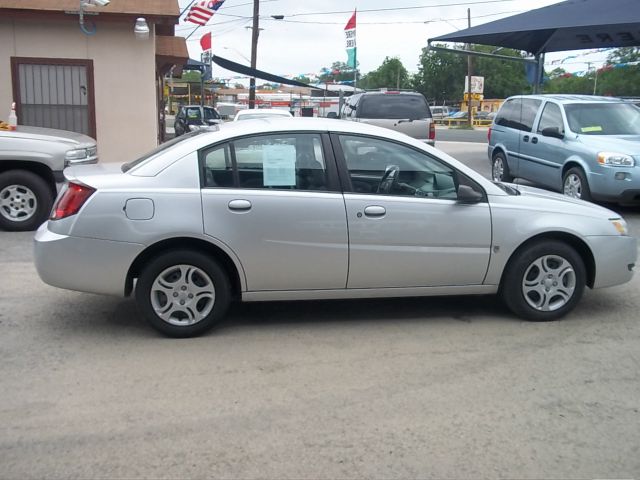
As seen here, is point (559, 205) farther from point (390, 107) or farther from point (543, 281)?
point (390, 107)

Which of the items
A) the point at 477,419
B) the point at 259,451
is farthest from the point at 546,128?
the point at 259,451

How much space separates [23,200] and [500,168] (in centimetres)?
878

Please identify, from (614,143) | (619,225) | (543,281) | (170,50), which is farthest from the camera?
(170,50)

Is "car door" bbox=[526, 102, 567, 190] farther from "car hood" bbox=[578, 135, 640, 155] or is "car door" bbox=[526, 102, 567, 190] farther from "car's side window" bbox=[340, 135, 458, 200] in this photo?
"car's side window" bbox=[340, 135, 458, 200]

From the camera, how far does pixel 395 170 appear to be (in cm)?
534

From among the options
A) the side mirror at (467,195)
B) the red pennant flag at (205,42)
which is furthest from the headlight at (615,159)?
the red pennant flag at (205,42)

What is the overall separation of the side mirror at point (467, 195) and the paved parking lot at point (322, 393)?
1.00 meters

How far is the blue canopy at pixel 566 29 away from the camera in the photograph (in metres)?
17.2

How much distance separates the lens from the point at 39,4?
12.9 meters

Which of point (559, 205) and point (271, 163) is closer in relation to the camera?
point (271, 163)

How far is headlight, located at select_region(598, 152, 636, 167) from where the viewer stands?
9.68m

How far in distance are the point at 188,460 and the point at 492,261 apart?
2934 mm

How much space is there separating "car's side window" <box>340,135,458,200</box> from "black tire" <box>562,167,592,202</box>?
5426 mm

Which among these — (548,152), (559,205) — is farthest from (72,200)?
(548,152)
